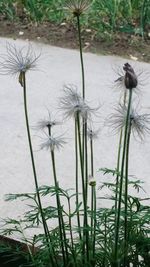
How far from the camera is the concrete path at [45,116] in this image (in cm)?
294

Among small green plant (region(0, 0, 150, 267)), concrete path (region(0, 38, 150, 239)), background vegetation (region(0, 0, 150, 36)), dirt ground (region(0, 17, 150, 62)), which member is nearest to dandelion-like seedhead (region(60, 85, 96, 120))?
small green plant (region(0, 0, 150, 267))

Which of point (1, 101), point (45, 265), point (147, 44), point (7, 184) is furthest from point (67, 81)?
point (45, 265)

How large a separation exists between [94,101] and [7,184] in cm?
109

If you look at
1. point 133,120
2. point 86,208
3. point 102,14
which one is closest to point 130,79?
point 133,120

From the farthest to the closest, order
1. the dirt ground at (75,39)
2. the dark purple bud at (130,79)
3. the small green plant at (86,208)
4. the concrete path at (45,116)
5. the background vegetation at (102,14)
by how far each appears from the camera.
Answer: the background vegetation at (102,14), the dirt ground at (75,39), the concrete path at (45,116), the small green plant at (86,208), the dark purple bud at (130,79)

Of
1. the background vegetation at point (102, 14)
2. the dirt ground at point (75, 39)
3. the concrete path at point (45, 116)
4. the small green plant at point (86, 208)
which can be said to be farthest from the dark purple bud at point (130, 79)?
the background vegetation at point (102, 14)

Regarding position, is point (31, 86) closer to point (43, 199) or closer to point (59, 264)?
point (43, 199)

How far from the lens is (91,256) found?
4.43 ft

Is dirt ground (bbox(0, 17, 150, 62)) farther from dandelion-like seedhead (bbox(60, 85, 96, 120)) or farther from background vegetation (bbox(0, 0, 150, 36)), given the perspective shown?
dandelion-like seedhead (bbox(60, 85, 96, 120))

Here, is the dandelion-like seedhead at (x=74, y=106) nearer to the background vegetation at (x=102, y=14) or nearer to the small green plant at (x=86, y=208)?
the small green plant at (x=86, y=208)

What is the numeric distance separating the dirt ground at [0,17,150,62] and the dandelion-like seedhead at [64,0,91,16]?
3230mm

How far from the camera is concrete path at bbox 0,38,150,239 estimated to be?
2.94 meters

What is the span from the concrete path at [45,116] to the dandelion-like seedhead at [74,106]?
1.06 m

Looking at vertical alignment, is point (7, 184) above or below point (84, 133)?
below
